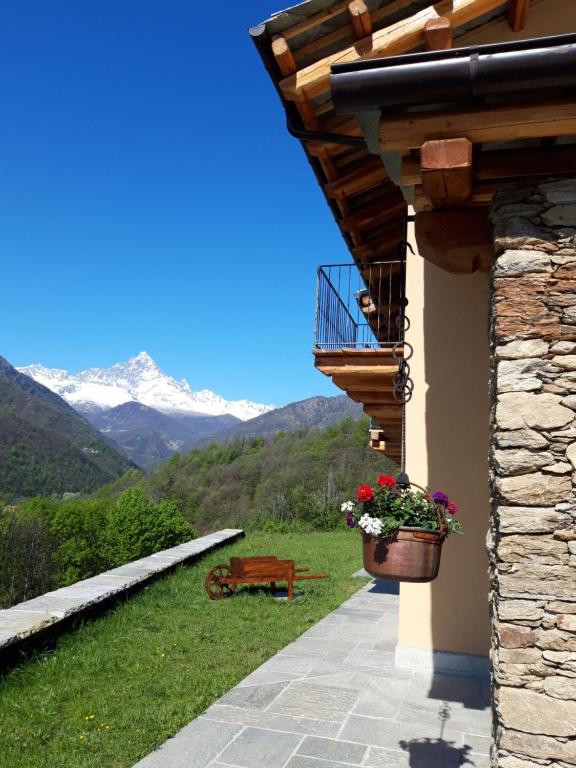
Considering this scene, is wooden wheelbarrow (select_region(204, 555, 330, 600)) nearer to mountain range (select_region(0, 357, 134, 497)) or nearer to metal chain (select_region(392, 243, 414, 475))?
metal chain (select_region(392, 243, 414, 475))

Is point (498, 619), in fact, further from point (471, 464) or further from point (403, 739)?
point (471, 464)

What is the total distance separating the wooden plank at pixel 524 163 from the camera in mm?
3261

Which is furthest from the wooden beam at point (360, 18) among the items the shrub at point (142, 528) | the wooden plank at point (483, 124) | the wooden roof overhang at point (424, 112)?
the shrub at point (142, 528)

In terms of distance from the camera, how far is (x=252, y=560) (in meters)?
9.11

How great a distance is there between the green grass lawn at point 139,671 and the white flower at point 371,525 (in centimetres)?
222

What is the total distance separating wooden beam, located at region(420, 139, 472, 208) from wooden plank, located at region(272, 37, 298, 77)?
3.67 ft

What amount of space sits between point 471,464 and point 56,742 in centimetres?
403

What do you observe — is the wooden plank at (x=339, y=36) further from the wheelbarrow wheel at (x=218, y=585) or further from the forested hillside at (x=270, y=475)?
the forested hillside at (x=270, y=475)

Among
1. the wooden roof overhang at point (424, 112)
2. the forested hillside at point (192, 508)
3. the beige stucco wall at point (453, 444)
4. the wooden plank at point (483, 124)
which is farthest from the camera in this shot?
the forested hillside at point (192, 508)

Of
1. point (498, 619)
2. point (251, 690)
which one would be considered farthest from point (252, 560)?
point (498, 619)

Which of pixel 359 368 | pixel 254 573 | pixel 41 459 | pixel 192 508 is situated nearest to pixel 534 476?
pixel 359 368

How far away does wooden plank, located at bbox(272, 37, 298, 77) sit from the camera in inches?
145

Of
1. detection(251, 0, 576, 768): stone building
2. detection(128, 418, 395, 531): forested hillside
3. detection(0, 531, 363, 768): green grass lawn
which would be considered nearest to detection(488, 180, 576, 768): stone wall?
detection(251, 0, 576, 768): stone building

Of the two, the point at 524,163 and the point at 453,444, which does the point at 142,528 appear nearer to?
the point at 453,444
